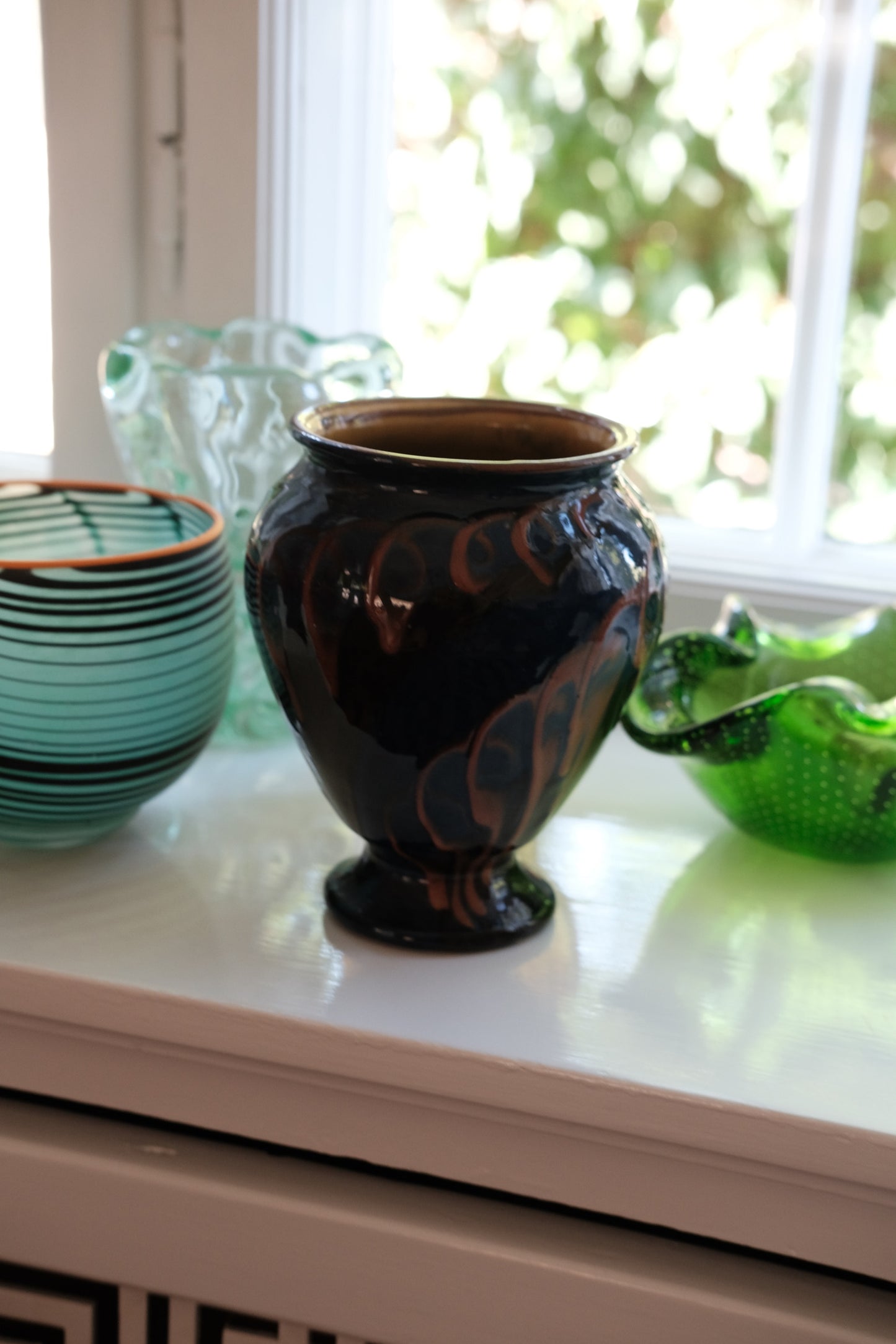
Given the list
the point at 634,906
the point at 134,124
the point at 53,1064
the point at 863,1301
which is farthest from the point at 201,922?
the point at 134,124

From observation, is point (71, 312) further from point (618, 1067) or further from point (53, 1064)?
point (618, 1067)

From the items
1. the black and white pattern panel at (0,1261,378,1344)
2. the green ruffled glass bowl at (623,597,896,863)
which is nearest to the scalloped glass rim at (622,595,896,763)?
the green ruffled glass bowl at (623,597,896,863)

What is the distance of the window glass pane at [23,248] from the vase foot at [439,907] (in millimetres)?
516

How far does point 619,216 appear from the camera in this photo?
152cm

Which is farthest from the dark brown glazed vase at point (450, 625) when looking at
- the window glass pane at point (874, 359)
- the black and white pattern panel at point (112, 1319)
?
the window glass pane at point (874, 359)

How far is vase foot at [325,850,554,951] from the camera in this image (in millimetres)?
583

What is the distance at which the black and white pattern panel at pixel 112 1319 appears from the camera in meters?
0.58

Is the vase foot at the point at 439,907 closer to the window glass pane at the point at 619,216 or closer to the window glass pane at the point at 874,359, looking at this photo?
the window glass pane at the point at 619,216

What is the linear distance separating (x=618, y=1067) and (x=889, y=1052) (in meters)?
0.11

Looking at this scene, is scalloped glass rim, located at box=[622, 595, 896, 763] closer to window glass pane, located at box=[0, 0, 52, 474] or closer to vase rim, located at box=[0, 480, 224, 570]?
vase rim, located at box=[0, 480, 224, 570]

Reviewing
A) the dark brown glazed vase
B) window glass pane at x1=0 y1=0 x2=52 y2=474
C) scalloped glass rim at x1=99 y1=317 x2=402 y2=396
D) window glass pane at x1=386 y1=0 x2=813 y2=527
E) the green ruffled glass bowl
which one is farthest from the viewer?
window glass pane at x1=386 y1=0 x2=813 y2=527

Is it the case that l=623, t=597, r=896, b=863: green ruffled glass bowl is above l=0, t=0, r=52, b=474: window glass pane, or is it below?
below

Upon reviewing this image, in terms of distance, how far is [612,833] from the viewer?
716 millimetres

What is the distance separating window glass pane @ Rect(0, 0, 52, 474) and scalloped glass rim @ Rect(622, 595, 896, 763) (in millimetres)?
500
